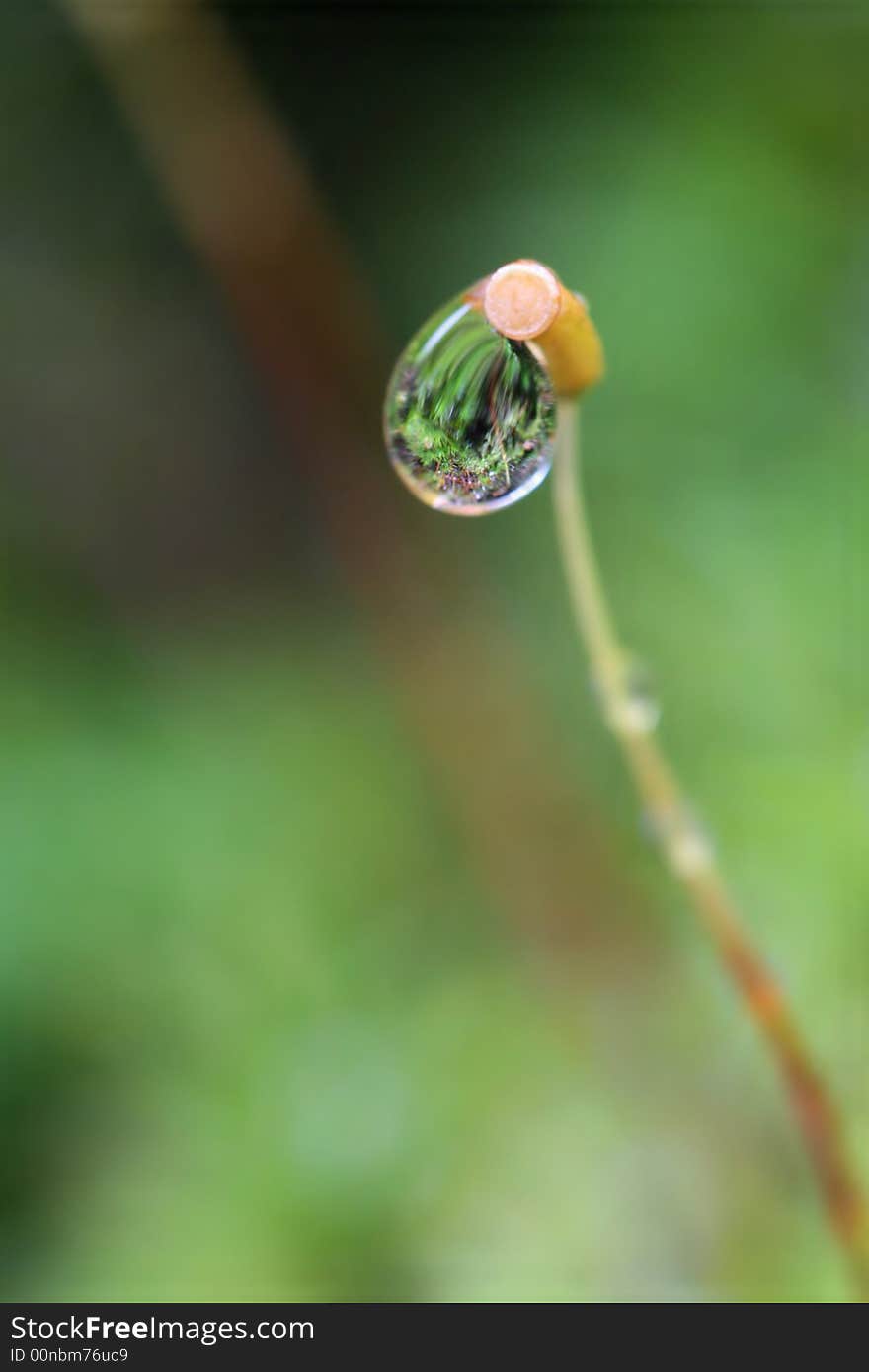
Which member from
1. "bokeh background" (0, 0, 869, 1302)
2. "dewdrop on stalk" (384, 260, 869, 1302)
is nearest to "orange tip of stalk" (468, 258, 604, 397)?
"dewdrop on stalk" (384, 260, 869, 1302)

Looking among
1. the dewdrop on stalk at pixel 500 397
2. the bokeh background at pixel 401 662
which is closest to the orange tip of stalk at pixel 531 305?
the dewdrop on stalk at pixel 500 397

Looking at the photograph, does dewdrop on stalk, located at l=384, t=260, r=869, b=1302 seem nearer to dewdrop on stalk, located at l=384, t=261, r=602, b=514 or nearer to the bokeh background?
dewdrop on stalk, located at l=384, t=261, r=602, b=514

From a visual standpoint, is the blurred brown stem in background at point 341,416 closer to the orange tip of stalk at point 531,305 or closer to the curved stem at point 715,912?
the curved stem at point 715,912

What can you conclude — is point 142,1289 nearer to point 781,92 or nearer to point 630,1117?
point 630,1117

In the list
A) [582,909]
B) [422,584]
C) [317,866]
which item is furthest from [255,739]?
[582,909]
